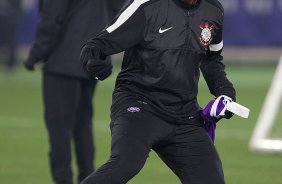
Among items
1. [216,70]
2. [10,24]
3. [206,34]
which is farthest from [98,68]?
[10,24]

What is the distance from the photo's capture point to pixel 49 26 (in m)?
8.53

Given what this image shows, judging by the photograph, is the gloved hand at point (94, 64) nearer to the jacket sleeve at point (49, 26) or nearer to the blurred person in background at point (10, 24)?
the jacket sleeve at point (49, 26)

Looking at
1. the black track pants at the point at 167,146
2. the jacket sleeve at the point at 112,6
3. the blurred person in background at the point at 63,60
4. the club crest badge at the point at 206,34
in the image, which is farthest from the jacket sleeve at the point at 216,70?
the jacket sleeve at the point at 112,6

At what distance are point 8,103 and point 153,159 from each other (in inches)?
245

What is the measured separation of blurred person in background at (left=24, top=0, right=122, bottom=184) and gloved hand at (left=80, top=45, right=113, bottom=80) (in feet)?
6.96

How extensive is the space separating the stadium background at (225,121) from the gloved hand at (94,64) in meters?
3.37

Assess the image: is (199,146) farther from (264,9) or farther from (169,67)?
(264,9)

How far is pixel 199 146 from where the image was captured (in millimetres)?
6527

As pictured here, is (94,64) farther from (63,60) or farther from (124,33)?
(63,60)

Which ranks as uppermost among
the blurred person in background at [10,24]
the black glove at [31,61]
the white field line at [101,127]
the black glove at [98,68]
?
the black glove at [98,68]

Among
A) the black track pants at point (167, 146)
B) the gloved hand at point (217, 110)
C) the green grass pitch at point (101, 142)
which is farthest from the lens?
the green grass pitch at point (101, 142)

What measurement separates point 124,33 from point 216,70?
801 millimetres

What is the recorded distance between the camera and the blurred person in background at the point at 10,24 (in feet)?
71.9

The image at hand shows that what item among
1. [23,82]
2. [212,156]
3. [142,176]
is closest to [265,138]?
[142,176]
